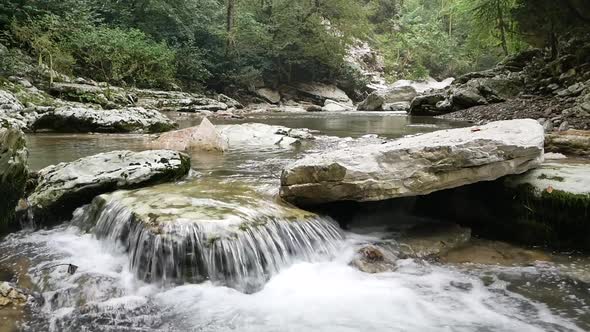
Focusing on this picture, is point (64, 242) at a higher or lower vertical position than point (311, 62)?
lower

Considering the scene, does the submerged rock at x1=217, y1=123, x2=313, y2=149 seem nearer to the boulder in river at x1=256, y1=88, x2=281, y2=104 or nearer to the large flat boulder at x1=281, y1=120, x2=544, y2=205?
the large flat boulder at x1=281, y1=120, x2=544, y2=205

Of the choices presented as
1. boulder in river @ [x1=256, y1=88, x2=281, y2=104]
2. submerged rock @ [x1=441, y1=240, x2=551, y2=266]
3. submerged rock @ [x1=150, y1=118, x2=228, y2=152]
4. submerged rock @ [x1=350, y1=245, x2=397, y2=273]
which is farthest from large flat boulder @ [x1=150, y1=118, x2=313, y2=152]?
boulder in river @ [x1=256, y1=88, x2=281, y2=104]

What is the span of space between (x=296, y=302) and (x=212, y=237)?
2.75ft

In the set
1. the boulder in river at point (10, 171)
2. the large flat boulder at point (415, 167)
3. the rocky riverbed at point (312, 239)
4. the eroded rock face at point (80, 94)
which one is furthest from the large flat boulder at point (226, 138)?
the eroded rock face at point (80, 94)

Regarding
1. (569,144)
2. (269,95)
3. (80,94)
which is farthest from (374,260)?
(269,95)

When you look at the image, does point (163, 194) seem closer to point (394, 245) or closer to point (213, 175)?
point (213, 175)

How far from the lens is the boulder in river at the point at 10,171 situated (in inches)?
161

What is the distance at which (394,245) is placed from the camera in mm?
4246

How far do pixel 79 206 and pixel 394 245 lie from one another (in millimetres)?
3372

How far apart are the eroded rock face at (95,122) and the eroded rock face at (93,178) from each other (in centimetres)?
613

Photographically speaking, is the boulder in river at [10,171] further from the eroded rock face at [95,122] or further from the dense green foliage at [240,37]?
the dense green foliage at [240,37]

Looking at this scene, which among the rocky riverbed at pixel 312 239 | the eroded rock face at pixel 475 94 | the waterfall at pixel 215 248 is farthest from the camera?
the eroded rock face at pixel 475 94

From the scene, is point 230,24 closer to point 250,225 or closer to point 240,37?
point 240,37

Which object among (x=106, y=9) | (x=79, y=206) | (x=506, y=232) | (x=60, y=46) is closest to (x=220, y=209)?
(x=79, y=206)
